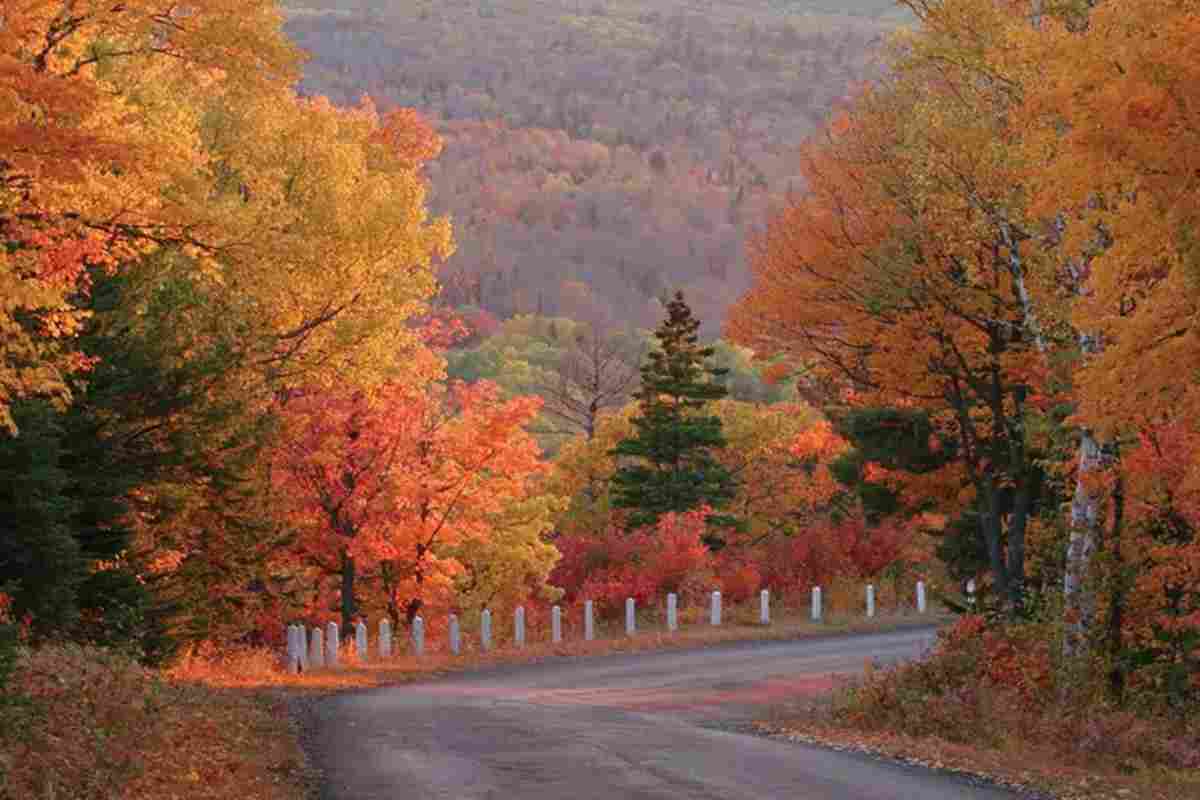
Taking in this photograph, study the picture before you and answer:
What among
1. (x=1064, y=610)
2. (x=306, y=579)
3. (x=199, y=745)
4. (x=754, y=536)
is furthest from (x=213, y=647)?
(x=754, y=536)

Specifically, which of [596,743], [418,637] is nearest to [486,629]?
[418,637]

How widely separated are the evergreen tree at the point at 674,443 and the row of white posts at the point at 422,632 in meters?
8.59

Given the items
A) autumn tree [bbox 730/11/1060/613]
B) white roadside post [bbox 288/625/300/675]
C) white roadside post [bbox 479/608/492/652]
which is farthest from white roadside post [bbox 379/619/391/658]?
autumn tree [bbox 730/11/1060/613]

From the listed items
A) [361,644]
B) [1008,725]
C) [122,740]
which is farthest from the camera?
[361,644]

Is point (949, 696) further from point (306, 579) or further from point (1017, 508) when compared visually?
point (306, 579)

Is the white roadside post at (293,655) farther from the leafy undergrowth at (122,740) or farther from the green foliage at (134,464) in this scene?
the leafy undergrowth at (122,740)

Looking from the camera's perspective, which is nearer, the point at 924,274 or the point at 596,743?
the point at 596,743

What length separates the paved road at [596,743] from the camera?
13445mm

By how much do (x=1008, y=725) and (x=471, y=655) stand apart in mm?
16048

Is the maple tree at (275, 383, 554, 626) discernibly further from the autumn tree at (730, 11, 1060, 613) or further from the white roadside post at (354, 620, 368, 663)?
the autumn tree at (730, 11, 1060, 613)

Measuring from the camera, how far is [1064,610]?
20.2m

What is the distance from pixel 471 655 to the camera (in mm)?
32312

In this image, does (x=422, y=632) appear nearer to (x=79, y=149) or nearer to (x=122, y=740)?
(x=122, y=740)

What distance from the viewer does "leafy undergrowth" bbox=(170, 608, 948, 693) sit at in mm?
26000
